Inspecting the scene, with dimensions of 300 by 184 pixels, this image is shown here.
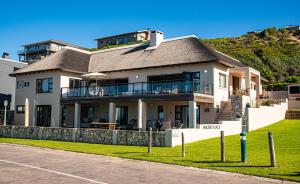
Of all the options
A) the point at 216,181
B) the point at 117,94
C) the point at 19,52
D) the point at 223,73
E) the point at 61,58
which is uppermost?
the point at 19,52

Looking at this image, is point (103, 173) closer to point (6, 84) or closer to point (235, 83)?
point (235, 83)

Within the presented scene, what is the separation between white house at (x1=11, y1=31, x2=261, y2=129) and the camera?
26.5 meters

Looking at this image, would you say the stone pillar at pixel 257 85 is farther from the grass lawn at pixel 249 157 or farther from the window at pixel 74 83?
the window at pixel 74 83

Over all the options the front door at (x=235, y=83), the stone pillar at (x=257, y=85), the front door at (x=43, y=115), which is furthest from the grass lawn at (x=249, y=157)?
the front door at (x=43, y=115)

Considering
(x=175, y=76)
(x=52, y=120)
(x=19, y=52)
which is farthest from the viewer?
(x=19, y=52)

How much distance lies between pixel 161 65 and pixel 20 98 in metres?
17.8

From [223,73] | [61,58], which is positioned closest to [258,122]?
[223,73]

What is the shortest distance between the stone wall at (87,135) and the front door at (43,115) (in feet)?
20.6

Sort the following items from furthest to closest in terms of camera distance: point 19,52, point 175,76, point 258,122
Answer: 1. point 19,52
2. point 175,76
3. point 258,122

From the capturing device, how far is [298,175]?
Result: 9672mm

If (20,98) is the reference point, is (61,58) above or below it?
above

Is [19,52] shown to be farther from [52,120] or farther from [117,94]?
[117,94]

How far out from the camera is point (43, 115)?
3472 centimetres

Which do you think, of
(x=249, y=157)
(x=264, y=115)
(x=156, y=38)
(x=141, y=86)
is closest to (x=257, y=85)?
(x=264, y=115)
